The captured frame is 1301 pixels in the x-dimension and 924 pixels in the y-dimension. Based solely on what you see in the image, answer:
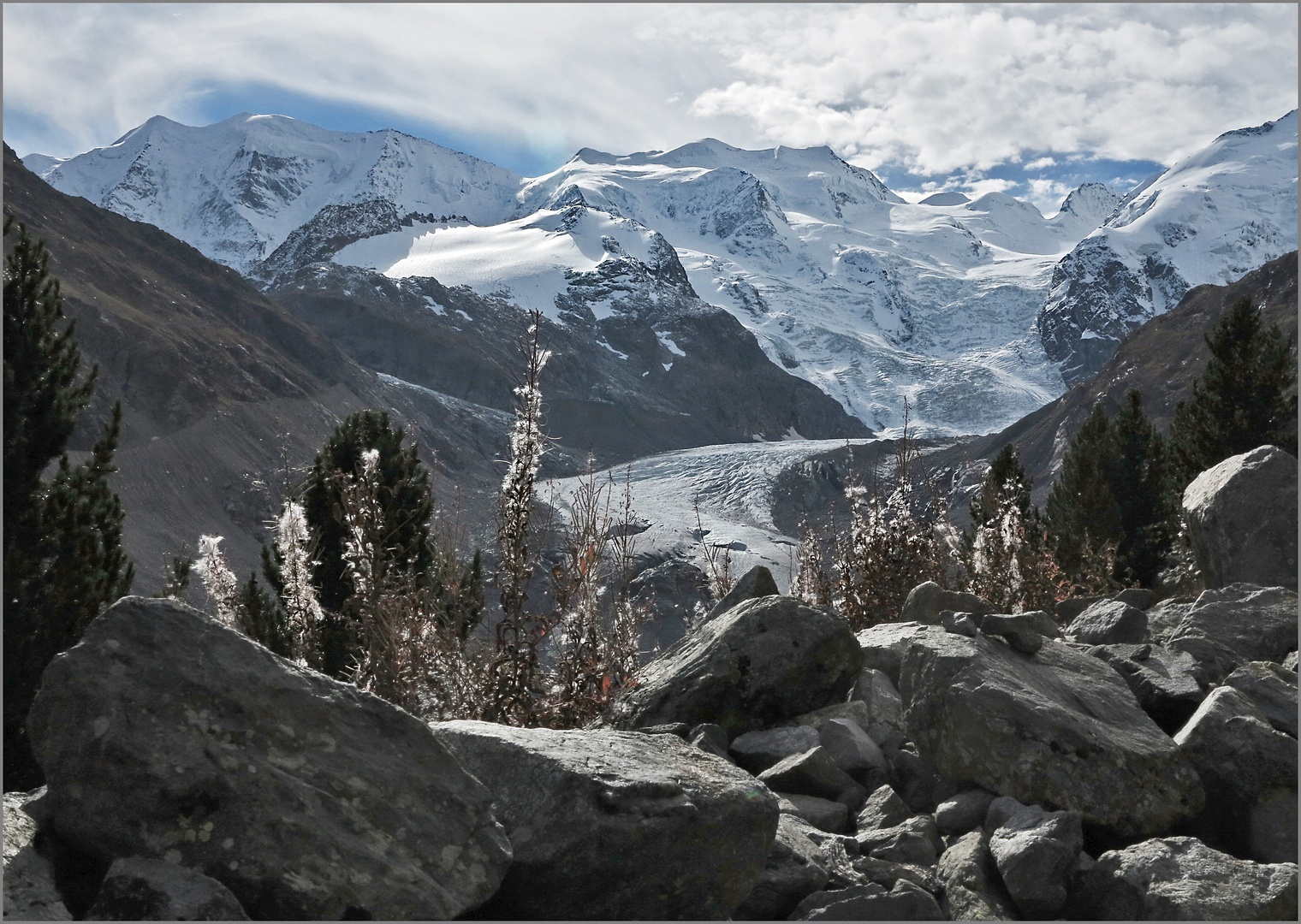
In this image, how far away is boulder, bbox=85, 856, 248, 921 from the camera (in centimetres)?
295

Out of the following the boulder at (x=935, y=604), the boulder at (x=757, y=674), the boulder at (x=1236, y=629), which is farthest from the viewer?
the boulder at (x=935, y=604)

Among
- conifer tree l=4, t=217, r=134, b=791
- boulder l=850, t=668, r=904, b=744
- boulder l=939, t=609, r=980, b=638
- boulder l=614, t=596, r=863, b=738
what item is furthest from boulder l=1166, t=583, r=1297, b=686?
conifer tree l=4, t=217, r=134, b=791

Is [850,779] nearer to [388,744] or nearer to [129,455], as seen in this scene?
[388,744]

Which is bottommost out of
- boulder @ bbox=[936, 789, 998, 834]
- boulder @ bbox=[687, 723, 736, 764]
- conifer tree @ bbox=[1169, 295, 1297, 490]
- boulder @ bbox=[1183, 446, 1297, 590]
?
boulder @ bbox=[936, 789, 998, 834]

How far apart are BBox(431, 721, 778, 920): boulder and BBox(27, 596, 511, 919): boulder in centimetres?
17

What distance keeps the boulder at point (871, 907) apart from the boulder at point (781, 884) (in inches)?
3.9

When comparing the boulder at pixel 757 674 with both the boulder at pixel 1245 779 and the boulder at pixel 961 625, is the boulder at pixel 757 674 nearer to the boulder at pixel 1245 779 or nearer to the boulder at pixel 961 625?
the boulder at pixel 961 625

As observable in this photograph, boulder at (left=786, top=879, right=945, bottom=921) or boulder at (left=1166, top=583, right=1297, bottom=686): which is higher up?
boulder at (left=1166, top=583, right=1297, bottom=686)

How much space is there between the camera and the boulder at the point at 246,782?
317cm

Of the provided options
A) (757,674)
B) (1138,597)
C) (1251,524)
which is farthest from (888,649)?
(1251,524)

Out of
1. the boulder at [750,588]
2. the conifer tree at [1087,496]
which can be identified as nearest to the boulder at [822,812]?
the boulder at [750,588]

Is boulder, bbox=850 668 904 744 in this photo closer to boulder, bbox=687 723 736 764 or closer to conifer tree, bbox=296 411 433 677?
boulder, bbox=687 723 736 764

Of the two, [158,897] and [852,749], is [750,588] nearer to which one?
[852,749]

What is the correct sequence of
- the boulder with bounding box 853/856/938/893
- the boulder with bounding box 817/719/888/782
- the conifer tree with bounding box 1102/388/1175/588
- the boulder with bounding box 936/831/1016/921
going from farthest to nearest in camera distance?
the conifer tree with bounding box 1102/388/1175/588 → the boulder with bounding box 817/719/888/782 → the boulder with bounding box 853/856/938/893 → the boulder with bounding box 936/831/1016/921
